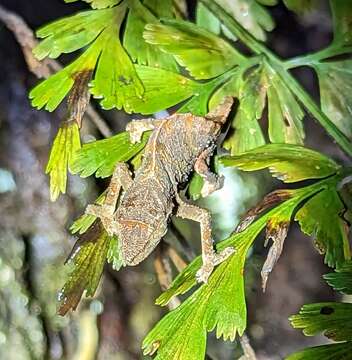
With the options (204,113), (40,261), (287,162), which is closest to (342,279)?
Result: (287,162)

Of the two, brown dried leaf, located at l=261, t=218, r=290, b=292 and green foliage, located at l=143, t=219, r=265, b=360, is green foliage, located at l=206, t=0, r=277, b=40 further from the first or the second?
green foliage, located at l=143, t=219, r=265, b=360

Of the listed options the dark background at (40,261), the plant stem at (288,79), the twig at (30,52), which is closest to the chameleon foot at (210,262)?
the plant stem at (288,79)

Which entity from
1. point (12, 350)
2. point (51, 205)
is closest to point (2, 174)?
point (51, 205)

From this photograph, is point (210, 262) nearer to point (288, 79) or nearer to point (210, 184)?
point (210, 184)

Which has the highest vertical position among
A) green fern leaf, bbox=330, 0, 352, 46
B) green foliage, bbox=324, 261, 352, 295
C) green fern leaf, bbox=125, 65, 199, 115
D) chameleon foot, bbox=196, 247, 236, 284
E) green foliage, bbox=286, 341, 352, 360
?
green fern leaf, bbox=125, 65, 199, 115

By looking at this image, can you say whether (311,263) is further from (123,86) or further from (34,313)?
(123,86)

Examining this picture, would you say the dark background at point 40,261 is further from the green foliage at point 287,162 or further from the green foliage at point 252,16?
the green foliage at point 287,162

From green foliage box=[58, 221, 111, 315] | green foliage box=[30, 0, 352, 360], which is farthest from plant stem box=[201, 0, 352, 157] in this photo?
green foliage box=[58, 221, 111, 315]

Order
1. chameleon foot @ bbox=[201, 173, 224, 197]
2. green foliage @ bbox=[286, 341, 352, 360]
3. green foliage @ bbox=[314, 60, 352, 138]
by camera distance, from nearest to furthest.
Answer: green foliage @ bbox=[286, 341, 352, 360]
chameleon foot @ bbox=[201, 173, 224, 197]
green foliage @ bbox=[314, 60, 352, 138]
